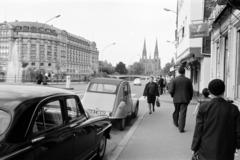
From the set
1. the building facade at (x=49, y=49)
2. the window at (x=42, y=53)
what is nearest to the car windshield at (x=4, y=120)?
the building facade at (x=49, y=49)

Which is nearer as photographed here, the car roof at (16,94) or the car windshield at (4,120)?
the car windshield at (4,120)

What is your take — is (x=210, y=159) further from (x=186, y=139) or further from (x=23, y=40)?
(x=23, y=40)

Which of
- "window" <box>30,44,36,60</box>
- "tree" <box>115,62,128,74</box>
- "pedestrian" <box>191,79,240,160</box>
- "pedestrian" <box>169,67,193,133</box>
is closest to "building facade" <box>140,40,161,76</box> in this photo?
"tree" <box>115,62,128,74</box>

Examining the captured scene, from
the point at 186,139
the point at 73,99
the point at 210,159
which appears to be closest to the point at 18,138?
the point at 73,99

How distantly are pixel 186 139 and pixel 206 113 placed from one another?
4618mm

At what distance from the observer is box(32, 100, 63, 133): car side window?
3697mm

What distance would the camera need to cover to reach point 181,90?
8859mm

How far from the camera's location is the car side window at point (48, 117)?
146 inches

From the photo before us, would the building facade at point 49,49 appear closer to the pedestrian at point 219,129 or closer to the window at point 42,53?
the window at point 42,53

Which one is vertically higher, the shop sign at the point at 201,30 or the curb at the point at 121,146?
the shop sign at the point at 201,30

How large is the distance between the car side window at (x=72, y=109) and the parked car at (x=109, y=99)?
4.07m

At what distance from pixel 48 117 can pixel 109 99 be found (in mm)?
5829

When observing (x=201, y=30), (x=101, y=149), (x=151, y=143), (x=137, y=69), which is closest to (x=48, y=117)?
(x=101, y=149)

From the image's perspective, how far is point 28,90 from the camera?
409 cm
